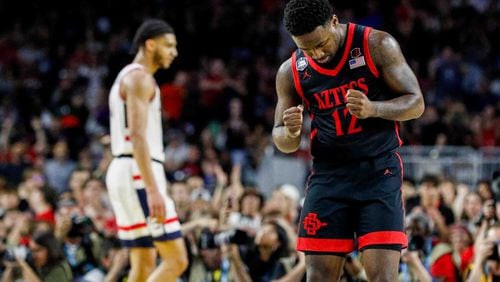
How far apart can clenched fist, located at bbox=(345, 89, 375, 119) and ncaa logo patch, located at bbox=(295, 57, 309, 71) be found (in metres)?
0.58

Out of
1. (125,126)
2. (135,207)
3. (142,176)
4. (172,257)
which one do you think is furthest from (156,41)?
(172,257)

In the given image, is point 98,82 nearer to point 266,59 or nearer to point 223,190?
point 266,59

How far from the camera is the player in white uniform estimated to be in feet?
24.4

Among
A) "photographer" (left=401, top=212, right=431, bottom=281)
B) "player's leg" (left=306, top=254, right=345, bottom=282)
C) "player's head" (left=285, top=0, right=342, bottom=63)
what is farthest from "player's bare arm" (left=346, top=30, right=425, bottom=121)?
"photographer" (left=401, top=212, right=431, bottom=281)

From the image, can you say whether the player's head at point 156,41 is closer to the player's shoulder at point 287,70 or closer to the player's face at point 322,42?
the player's shoulder at point 287,70

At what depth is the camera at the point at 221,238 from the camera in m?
9.37

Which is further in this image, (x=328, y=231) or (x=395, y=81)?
(x=328, y=231)

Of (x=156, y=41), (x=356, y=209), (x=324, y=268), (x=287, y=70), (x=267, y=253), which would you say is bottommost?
(x=267, y=253)

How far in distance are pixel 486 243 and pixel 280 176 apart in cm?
768

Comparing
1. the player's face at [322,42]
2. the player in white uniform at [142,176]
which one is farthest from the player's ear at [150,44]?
the player's face at [322,42]

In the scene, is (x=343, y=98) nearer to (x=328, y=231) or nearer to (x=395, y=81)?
(x=395, y=81)

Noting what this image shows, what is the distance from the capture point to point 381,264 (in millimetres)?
5758

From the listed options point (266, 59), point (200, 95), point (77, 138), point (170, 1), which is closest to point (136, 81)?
point (77, 138)

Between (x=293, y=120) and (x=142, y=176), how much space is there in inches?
79.2
